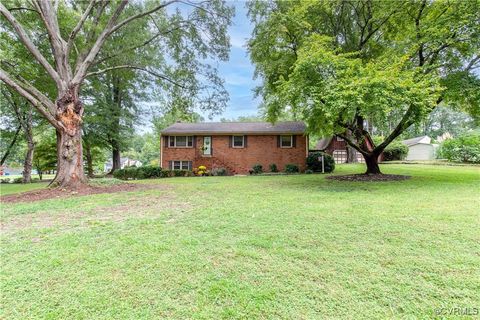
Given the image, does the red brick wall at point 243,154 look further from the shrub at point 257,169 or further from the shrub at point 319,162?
the shrub at point 319,162

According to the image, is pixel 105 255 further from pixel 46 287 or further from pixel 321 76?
pixel 321 76

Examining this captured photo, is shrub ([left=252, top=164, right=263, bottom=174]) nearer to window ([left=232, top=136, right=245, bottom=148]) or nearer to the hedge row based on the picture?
window ([left=232, top=136, right=245, bottom=148])

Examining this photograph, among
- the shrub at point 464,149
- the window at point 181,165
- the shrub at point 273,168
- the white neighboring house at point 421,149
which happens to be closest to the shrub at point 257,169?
the shrub at point 273,168

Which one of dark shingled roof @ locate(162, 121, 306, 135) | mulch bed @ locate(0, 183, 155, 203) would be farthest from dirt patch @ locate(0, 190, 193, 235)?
dark shingled roof @ locate(162, 121, 306, 135)

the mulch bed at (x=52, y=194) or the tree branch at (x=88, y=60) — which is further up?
the tree branch at (x=88, y=60)

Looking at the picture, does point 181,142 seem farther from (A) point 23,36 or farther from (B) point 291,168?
(A) point 23,36

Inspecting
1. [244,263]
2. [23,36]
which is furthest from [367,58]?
[23,36]

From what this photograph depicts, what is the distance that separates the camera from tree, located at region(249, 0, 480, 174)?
8.07 metres

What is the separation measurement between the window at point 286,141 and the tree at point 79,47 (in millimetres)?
6171

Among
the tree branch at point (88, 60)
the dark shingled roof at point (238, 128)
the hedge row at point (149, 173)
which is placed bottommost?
the hedge row at point (149, 173)

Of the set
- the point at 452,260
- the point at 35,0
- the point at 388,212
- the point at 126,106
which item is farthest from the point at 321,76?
the point at 126,106

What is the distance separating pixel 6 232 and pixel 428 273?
633 cm

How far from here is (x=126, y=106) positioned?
76.4ft

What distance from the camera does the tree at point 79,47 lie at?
9.27m
